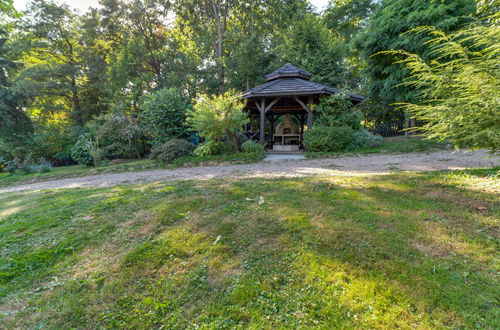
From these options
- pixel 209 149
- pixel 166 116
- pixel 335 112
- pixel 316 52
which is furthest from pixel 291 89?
pixel 316 52

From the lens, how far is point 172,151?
952 centimetres

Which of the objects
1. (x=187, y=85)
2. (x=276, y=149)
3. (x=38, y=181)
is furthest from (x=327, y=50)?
(x=38, y=181)

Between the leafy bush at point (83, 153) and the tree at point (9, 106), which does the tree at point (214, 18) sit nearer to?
the leafy bush at point (83, 153)

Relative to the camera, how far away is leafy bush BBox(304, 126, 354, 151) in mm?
9773

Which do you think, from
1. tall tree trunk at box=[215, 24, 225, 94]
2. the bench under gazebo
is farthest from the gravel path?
tall tree trunk at box=[215, 24, 225, 94]

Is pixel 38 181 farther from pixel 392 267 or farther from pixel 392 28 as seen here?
pixel 392 28

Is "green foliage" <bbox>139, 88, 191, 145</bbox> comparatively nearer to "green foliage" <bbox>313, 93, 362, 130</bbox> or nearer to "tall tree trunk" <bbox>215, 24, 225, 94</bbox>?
"green foliage" <bbox>313, 93, 362, 130</bbox>

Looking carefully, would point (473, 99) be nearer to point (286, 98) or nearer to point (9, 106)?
point (286, 98)

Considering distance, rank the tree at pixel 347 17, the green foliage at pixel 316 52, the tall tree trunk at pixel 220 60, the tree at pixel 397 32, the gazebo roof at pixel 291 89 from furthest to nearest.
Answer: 1. the tree at pixel 347 17
2. the tall tree trunk at pixel 220 60
3. the green foliage at pixel 316 52
4. the tree at pixel 397 32
5. the gazebo roof at pixel 291 89

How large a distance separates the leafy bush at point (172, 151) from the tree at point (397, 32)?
31.1 feet

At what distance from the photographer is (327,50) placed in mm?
17172

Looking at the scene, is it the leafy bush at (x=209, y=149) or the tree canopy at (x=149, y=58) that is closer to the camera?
the leafy bush at (x=209, y=149)

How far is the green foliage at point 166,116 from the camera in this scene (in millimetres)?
11484

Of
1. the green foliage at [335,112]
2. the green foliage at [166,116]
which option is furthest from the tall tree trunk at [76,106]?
the green foliage at [335,112]
